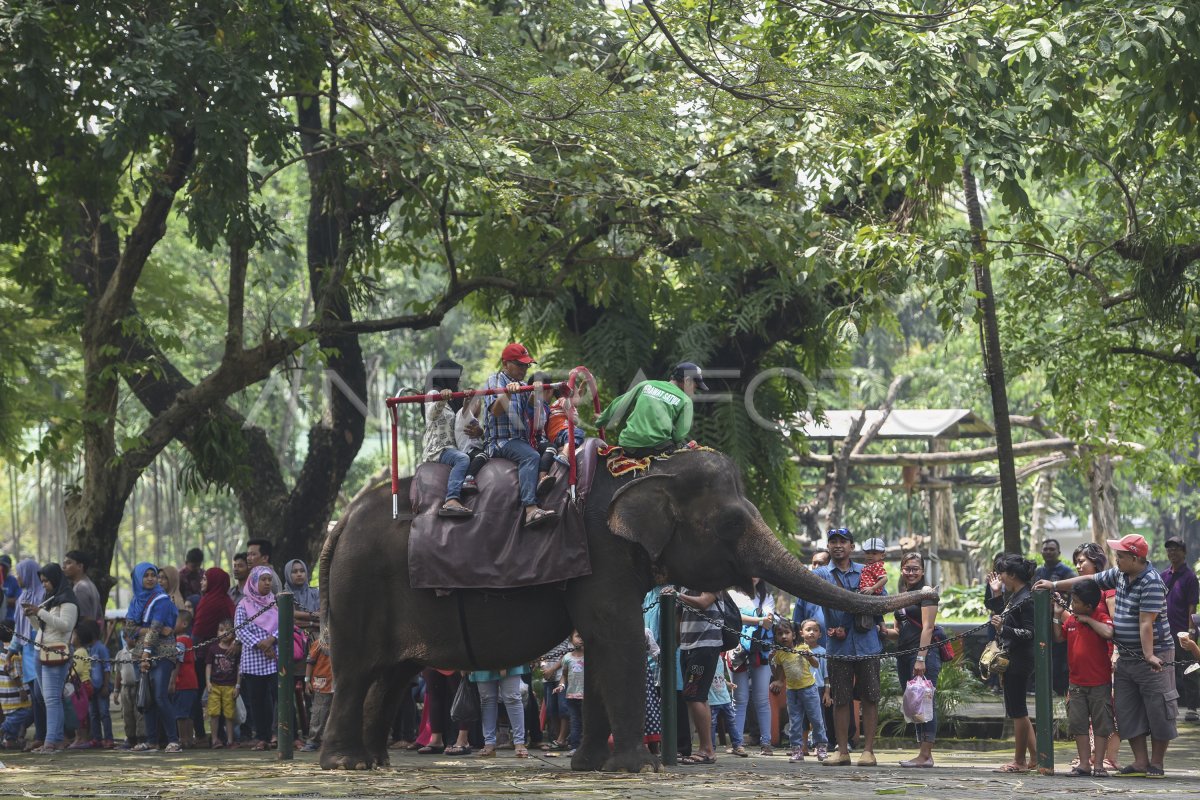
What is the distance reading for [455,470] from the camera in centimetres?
1055

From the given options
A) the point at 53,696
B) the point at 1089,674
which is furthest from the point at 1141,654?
the point at 53,696

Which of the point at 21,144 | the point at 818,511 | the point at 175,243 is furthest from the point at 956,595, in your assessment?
the point at 21,144

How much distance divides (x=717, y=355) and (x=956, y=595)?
13641 mm

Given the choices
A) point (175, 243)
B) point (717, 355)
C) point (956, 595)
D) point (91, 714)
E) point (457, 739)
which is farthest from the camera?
point (175, 243)

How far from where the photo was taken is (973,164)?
39.4ft

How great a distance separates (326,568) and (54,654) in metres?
4.15

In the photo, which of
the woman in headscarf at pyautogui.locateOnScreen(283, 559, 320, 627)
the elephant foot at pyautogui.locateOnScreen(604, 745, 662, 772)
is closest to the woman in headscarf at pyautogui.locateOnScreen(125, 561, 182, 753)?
the woman in headscarf at pyautogui.locateOnScreen(283, 559, 320, 627)

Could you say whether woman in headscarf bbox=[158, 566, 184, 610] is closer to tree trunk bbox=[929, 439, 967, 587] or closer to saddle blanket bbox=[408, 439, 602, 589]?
saddle blanket bbox=[408, 439, 602, 589]

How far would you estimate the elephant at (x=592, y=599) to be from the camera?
10.2 metres

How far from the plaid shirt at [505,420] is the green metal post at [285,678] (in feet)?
7.33

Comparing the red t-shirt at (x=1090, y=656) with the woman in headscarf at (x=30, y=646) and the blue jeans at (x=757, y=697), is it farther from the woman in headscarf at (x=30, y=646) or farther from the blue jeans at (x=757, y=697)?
the woman in headscarf at (x=30, y=646)

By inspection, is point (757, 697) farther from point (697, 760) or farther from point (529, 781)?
point (529, 781)

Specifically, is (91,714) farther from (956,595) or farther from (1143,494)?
(1143,494)

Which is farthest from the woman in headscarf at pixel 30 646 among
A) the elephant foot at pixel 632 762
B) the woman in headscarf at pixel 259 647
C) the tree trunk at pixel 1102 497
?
the tree trunk at pixel 1102 497
